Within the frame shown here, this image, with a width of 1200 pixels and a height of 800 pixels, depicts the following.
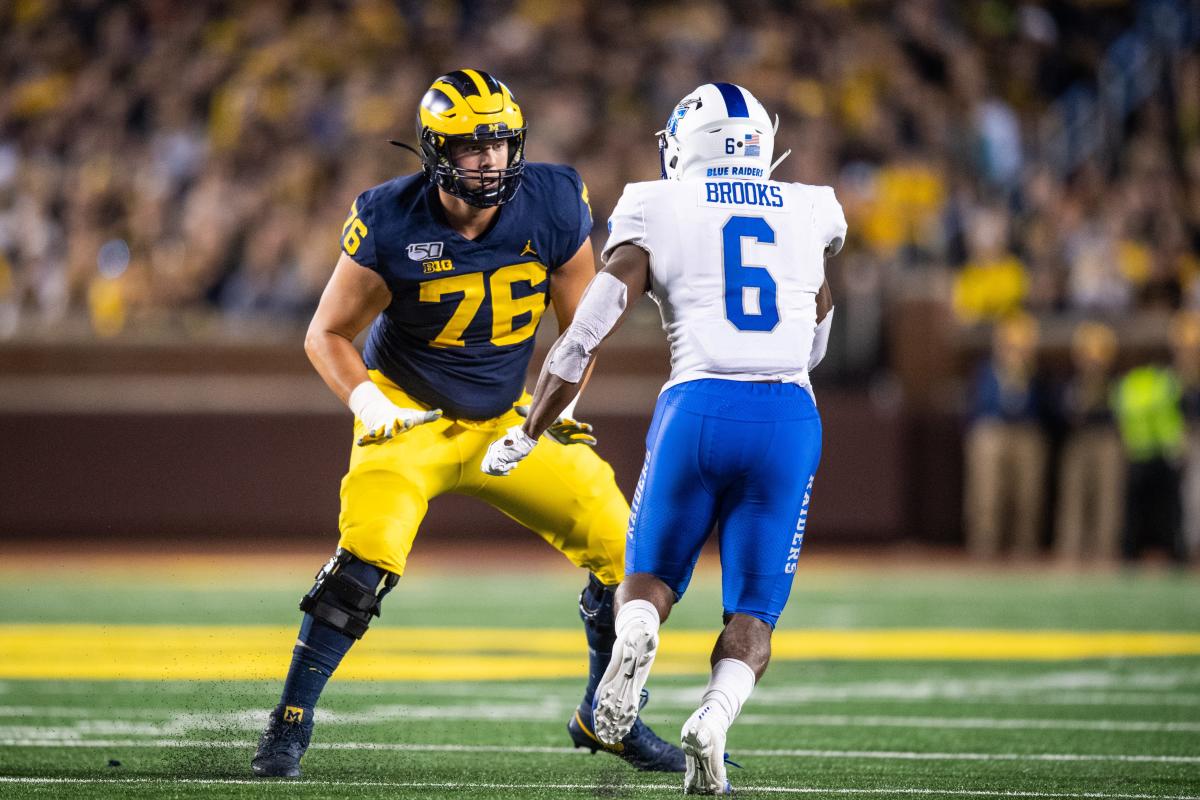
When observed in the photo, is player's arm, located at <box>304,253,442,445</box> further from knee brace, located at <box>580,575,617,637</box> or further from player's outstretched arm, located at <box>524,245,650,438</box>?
knee brace, located at <box>580,575,617,637</box>

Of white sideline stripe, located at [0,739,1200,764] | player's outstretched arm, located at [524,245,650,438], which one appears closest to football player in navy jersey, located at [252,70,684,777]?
white sideline stripe, located at [0,739,1200,764]

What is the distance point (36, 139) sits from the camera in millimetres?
15227

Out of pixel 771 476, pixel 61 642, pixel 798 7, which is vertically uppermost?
pixel 798 7

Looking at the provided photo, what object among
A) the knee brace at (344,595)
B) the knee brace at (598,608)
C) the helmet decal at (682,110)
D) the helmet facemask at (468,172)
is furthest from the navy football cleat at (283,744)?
the helmet decal at (682,110)

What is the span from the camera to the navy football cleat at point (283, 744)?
452 centimetres

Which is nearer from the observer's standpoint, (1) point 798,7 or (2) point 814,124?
(2) point 814,124

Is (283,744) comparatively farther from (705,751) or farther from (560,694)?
(560,694)

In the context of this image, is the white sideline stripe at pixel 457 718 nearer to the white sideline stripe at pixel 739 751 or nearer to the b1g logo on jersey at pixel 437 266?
the white sideline stripe at pixel 739 751

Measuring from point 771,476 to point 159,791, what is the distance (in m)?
1.65

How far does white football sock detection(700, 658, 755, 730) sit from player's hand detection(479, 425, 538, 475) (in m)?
0.71

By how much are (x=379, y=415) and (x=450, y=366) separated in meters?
0.40

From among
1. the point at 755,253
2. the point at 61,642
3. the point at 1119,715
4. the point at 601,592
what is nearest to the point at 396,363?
the point at 601,592

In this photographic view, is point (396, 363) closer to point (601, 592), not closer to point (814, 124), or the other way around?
point (601, 592)

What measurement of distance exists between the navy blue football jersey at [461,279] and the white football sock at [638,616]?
1.02 meters
